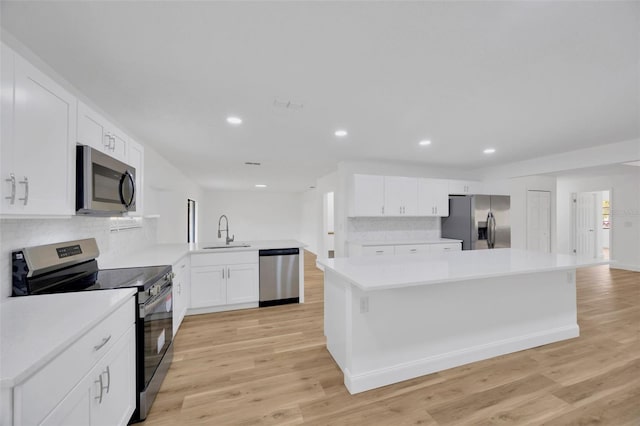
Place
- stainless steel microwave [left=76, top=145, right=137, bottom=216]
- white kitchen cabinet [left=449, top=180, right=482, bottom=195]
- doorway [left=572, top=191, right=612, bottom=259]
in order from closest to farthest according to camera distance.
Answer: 1. stainless steel microwave [left=76, top=145, right=137, bottom=216]
2. white kitchen cabinet [left=449, top=180, right=482, bottom=195]
3. doorway [left=572, top=191, right=612, bottom=259]

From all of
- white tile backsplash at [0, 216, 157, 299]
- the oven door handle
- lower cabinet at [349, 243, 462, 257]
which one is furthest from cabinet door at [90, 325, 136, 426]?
lower cabinet at [349, 243, 462, 257]

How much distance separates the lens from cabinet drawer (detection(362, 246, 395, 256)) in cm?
452

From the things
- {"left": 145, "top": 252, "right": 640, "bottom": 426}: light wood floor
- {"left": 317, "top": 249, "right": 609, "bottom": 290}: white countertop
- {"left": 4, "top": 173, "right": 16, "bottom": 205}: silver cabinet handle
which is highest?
{"left": 4, "top": 173, "right": 16, "bottom": 205}: silver cabinet handle

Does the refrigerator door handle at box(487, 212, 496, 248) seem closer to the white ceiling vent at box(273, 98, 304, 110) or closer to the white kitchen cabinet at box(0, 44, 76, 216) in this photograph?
the white ceiling vent at box(273, 98, 304, 110)

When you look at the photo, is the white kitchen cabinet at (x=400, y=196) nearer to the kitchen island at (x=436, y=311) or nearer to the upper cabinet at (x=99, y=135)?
the kitchen island at (x=436, y=311)

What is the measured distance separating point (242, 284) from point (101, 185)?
7.43 feet

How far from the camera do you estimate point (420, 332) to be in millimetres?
2168

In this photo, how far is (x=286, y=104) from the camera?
2.44 m

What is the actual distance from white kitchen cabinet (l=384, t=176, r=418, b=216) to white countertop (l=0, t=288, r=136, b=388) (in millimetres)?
4099

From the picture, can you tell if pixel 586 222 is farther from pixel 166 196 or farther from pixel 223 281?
pixel 166 196

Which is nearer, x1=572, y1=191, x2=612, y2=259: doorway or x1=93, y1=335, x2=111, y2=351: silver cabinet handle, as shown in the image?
x1=93, y1=335, x2=111, y2=351: silver cabinet handle

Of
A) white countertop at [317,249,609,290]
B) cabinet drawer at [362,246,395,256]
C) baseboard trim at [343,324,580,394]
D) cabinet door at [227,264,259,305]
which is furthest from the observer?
cabinet drawer at [362,246,395,256]

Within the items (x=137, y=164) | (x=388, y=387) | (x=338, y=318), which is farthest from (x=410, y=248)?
(x=137, y=164)

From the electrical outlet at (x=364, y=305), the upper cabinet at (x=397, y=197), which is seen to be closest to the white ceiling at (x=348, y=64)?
the upper cabinet at (x=397, y=197)
